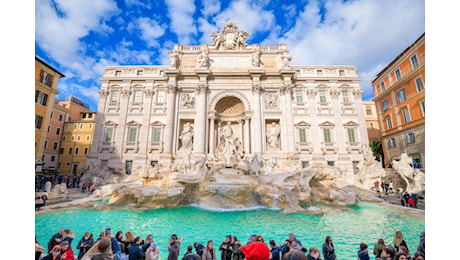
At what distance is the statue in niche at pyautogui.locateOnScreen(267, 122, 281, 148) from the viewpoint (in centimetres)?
1843

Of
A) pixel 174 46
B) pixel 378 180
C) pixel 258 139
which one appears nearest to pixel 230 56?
pixel 174 46

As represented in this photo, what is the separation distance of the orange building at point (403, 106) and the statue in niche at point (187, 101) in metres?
17.1

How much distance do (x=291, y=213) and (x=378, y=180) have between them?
11.3 m

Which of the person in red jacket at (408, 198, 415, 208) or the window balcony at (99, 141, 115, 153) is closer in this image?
the person in red jacket at (408, 198, 415, 208)

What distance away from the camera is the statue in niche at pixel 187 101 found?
19.3m

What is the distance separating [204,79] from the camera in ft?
62.9

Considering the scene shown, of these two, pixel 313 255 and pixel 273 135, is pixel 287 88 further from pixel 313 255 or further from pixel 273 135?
pixel 313 255

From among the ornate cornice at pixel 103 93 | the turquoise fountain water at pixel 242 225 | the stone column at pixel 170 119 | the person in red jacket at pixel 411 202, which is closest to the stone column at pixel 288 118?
the person in red jacket at pixel 411 202

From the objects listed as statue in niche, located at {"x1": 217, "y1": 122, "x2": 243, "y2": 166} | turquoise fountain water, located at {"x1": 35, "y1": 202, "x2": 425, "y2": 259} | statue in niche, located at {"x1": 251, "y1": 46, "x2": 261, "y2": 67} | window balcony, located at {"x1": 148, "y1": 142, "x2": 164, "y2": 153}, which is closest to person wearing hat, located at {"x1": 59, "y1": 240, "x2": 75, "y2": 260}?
turquoise fountain water, located at {"x1": 35, "y1": 202, "x2": 425, "y2": 259}

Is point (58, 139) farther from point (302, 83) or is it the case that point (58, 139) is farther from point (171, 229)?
point (302, 83)

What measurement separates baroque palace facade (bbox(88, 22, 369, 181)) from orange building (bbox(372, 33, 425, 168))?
93.8 inches

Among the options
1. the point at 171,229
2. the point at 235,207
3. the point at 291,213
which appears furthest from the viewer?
the point at 235,207

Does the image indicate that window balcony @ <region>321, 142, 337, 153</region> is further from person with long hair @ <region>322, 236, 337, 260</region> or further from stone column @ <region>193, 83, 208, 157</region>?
person with long hair @ <region>322, 236, 337, 260</region>

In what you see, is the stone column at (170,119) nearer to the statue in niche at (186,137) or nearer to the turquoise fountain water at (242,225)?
the statue in niche at (186,137)
